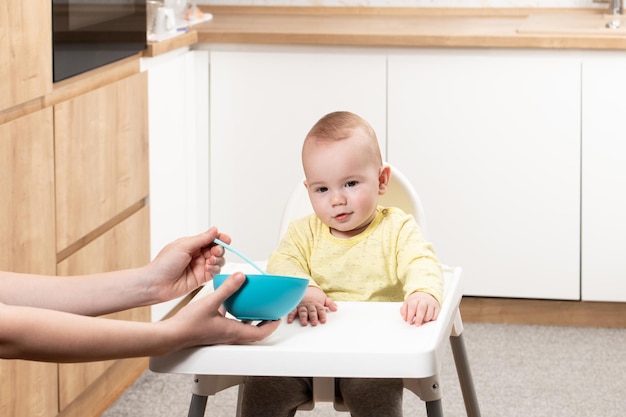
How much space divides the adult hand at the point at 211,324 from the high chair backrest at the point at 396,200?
65cm

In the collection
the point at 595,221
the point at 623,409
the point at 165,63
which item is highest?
the point at 165,63

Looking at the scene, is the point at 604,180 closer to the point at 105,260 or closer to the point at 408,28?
the point at 408,28

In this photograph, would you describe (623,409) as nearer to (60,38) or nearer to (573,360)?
(573,360)

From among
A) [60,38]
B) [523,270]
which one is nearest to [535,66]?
[523,270]

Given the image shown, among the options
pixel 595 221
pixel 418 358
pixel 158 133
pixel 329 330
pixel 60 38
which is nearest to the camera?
pixel 418 358

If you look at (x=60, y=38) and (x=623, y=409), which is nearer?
(x=60, y=38)

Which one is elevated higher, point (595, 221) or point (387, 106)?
point (387, 106)

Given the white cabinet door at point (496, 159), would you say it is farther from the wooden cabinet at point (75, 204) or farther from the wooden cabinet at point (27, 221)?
the wooden cabinet at point (27, 221)

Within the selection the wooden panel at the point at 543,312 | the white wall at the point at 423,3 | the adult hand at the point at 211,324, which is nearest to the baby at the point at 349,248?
the adult hand at the point at 211,324

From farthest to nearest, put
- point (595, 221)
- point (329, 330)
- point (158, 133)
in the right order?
point (595, 221), point (158, 133), point (329, 330)

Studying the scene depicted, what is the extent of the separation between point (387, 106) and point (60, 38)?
1.10m

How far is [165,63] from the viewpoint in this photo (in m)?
2.82

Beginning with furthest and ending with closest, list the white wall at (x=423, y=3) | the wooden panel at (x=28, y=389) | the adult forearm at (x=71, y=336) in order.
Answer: the white wall at (x=423, y=3), the wooden panel at (x=28, y=389), the adult forearm at (x=71, y=336)

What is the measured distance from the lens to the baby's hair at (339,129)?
5.27 feet
